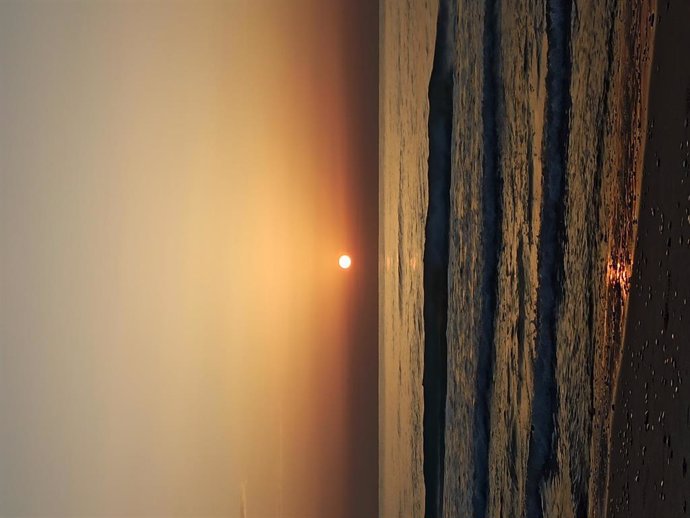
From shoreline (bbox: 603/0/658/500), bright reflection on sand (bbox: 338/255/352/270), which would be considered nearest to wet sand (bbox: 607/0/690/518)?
shoreline (bbox: 603/0/658/500)

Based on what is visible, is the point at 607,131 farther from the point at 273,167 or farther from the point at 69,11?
the point at 69,11

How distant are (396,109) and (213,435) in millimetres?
274

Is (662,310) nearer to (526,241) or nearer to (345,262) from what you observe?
(526,241)

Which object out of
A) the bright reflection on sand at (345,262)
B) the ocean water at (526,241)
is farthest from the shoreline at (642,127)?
the bright reflection on sand at (345,262)

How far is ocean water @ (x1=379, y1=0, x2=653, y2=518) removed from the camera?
0.08 m

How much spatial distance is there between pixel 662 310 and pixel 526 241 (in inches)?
1.6

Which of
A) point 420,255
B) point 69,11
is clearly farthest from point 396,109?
point 69,11

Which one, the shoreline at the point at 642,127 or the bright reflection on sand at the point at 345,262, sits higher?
the shoreline at the point at 642,127

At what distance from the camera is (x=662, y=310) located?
7cm

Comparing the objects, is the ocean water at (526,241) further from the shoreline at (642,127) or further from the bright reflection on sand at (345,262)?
the bright reflection on sand at (345,262)

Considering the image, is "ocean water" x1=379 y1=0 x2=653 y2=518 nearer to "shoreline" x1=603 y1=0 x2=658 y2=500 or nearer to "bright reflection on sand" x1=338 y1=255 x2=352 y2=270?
"shoreline" x1=603 y1=0 x2=658 y2=500

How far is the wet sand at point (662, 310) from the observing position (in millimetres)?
67

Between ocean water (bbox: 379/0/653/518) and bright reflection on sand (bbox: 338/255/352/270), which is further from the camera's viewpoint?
bright reflection on sand (bbox: 338/255/352/270)

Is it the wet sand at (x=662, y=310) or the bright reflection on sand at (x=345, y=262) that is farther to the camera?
the bright reflection on sand at (x=345, y=262)
